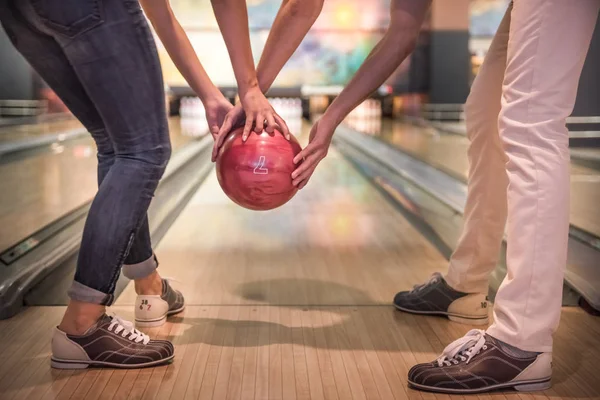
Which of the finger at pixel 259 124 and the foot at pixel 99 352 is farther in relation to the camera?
the finger at pixel 259 124

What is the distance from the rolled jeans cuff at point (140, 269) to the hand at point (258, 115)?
0.42 m

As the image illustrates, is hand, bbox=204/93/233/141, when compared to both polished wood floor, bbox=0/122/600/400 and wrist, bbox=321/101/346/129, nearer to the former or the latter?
wrist, bbox=321/101/346/129

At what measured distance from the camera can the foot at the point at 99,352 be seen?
1.51 m

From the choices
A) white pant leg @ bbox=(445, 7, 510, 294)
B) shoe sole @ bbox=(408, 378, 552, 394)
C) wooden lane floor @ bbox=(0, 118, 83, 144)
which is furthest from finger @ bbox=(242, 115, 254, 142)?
wooden lane floor @ bbox=(0, 118, 83, 144)

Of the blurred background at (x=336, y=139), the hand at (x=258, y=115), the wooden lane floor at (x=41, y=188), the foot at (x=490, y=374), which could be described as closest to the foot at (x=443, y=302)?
the blurred background at (x=336, y=139)

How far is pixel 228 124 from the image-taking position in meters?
1.71

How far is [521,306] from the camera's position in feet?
4.54

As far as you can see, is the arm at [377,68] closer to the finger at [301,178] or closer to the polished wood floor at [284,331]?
A: the finger at [301,178]

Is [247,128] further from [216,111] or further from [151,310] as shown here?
[151,310]

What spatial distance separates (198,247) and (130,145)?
1267mm

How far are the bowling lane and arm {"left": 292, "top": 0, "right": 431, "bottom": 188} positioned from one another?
50cm

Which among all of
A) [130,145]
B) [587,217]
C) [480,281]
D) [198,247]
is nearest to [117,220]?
[130,145]

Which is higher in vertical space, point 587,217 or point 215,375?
point 587,217

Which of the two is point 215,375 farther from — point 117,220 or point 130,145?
point 130,145
